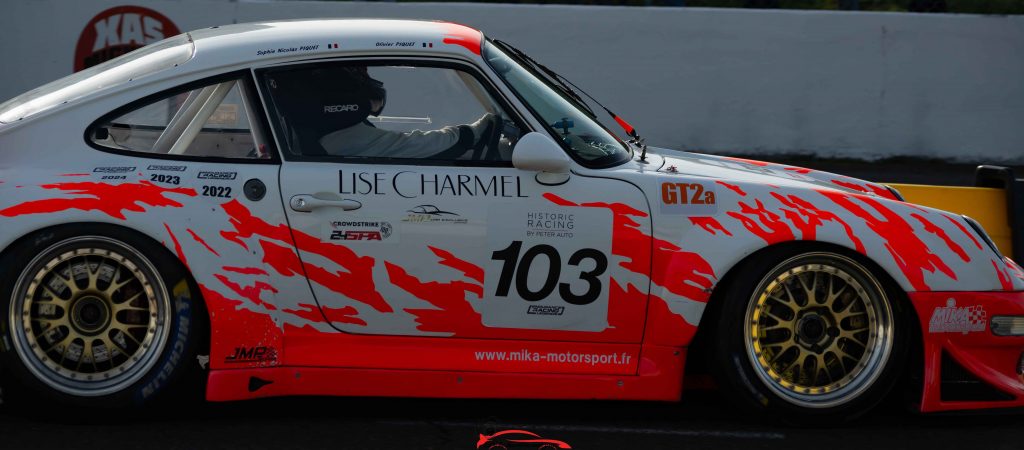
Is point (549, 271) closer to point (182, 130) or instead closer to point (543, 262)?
point (543, 262)

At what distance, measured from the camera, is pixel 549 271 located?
4.52m

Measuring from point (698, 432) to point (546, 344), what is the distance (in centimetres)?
65

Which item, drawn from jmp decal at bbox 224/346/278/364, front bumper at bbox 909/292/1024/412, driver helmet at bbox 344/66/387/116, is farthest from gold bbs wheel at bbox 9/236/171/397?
front bumper at bbox 909/292/1024/412

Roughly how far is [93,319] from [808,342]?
2654mm

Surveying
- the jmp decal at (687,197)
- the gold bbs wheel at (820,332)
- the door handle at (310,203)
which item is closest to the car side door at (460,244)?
the door handle at (310,203)

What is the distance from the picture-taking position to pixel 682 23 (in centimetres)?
1080

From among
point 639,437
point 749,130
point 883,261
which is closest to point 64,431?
point 639,437

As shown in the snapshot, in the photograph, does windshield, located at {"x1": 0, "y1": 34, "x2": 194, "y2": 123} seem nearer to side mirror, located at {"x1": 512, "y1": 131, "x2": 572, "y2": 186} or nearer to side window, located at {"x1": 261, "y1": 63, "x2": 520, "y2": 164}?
side window, located at {"x1": 261, "y1": 63, "x2": 520, "y2": 164}

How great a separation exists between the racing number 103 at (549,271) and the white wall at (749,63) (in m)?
6.32

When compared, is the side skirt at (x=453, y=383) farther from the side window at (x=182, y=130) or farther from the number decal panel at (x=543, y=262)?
the side window at (x=182, y=130)

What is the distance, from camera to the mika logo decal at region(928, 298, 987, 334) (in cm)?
459

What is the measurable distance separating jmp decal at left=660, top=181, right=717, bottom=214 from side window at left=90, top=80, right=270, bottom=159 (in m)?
1.49

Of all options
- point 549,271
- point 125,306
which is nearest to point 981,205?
point 549,271

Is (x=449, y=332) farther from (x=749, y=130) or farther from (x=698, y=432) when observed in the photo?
(x=749, y=130)
